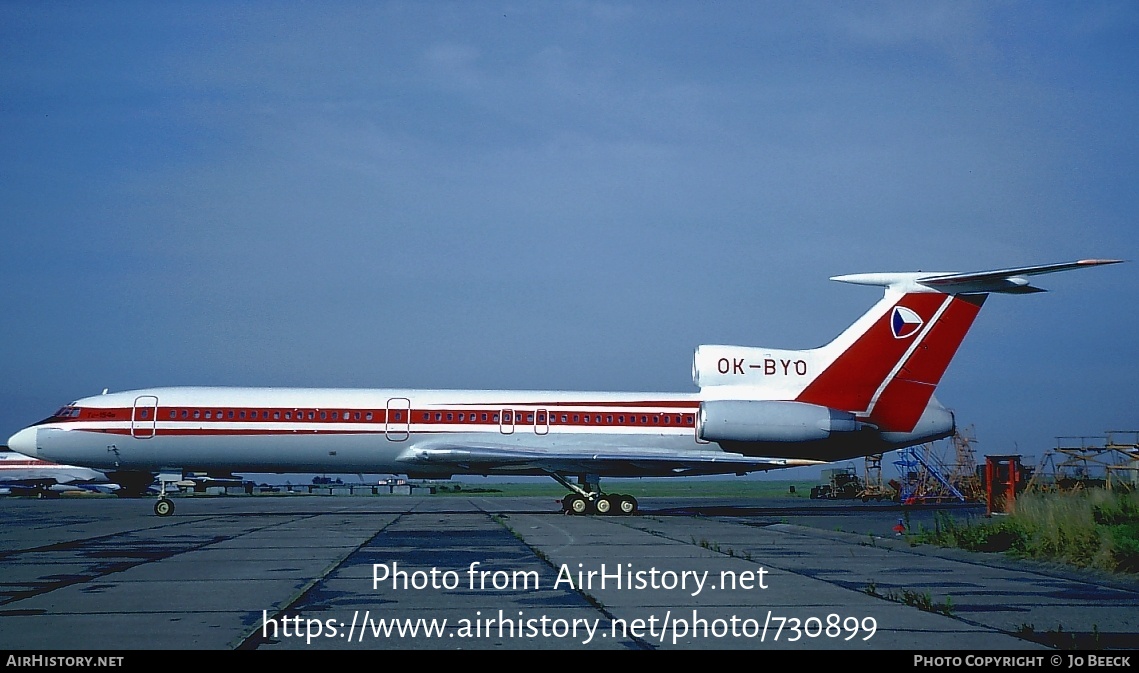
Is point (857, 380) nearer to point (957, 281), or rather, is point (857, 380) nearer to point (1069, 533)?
point (957, 281)

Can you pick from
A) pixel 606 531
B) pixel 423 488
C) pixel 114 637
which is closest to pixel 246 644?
pixel 114 637

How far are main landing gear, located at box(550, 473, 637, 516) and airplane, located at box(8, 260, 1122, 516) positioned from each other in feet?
0.12

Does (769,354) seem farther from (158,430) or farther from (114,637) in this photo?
(114,637)

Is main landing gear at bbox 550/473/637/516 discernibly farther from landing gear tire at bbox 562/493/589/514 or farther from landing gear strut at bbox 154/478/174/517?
landing gear strut at bbox 154/478/174/517

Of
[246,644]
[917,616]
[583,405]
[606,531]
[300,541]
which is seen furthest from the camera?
[583,405]

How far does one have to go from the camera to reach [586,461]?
2620 centimetres

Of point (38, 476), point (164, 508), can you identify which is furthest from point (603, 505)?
point (38, 476)

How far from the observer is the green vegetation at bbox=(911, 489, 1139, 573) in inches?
502

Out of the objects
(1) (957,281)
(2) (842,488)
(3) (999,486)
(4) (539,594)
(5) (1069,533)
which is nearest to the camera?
(4) (539,594)

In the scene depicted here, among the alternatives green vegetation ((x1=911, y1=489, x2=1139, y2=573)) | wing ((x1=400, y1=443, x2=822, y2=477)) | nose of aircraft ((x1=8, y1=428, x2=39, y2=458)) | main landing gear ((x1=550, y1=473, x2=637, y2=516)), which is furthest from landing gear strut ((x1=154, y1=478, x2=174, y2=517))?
green vegetation ((x1=911, y1=489, x2=1139, y2=573))

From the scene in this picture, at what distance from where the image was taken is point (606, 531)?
19906mm

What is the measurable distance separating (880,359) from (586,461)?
8.07 m

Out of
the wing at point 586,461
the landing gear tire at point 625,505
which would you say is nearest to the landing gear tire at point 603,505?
the landing gear tire at point 625,505

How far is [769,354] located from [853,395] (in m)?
2.42
